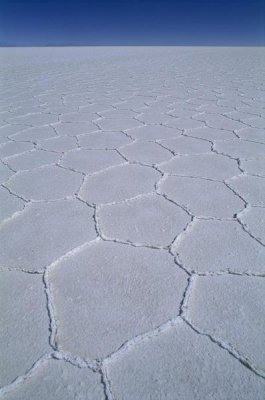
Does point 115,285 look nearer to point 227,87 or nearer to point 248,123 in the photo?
point 248,123

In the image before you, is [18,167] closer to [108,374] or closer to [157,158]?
[157,158]

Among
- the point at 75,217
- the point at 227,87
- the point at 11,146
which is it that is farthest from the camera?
the point at 227,87

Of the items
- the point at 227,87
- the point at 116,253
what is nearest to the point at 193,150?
the point at 116,253

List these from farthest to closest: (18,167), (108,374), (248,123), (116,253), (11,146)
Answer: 1. (248,123)
2. (11,146)
3. (18,167)
4. (116,253)
5. (108,374)

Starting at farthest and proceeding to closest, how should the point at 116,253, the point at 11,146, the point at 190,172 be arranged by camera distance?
the point at 11,146
the point at 190,172
the point at 116,253

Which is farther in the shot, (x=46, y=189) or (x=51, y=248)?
(x=46, y=189)

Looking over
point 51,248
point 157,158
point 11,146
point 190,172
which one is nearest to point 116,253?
point 51,248
